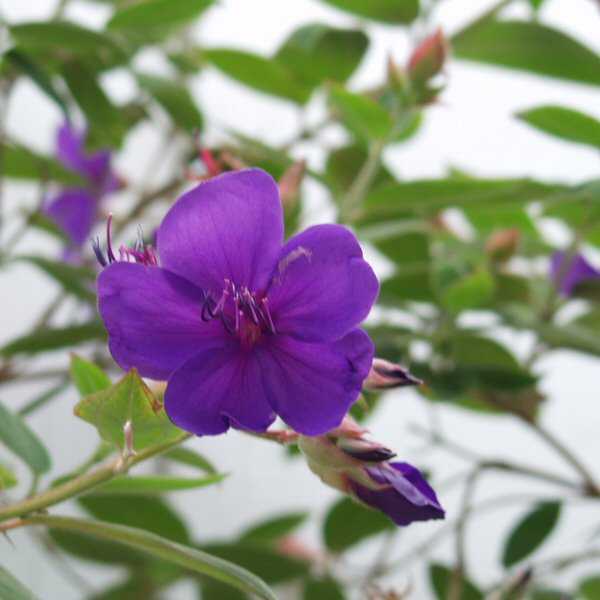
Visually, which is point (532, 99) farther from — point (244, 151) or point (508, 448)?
point (244, 151)

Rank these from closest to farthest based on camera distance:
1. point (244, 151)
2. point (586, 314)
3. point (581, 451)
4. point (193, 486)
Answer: point (193, 486) → point (244, 151) → point (586, 314) → point (581, 451)

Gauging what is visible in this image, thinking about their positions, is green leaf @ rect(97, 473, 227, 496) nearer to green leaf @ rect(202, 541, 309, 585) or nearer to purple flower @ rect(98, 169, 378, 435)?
purple flower @ rect(98, 169, 378, 435)

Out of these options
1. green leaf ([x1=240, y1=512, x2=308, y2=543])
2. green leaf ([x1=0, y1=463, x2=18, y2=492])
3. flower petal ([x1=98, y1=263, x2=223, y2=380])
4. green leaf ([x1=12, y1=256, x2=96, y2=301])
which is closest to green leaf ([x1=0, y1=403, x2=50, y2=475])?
green leaf ([x1=0, y1=463, x2=18, y2=492])

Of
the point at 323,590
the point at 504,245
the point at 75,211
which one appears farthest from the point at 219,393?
the point at 75,211


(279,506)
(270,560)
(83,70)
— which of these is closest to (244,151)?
(83,70)

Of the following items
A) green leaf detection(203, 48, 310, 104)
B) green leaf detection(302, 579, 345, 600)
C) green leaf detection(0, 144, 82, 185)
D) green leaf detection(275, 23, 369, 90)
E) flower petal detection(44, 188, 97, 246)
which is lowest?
green leaf detection(302, 579, 345, 600)

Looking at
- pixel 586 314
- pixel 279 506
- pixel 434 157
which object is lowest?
pixel 279 506

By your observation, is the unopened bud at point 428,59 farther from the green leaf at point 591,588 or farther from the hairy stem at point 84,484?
the green leaf at point 591,588
